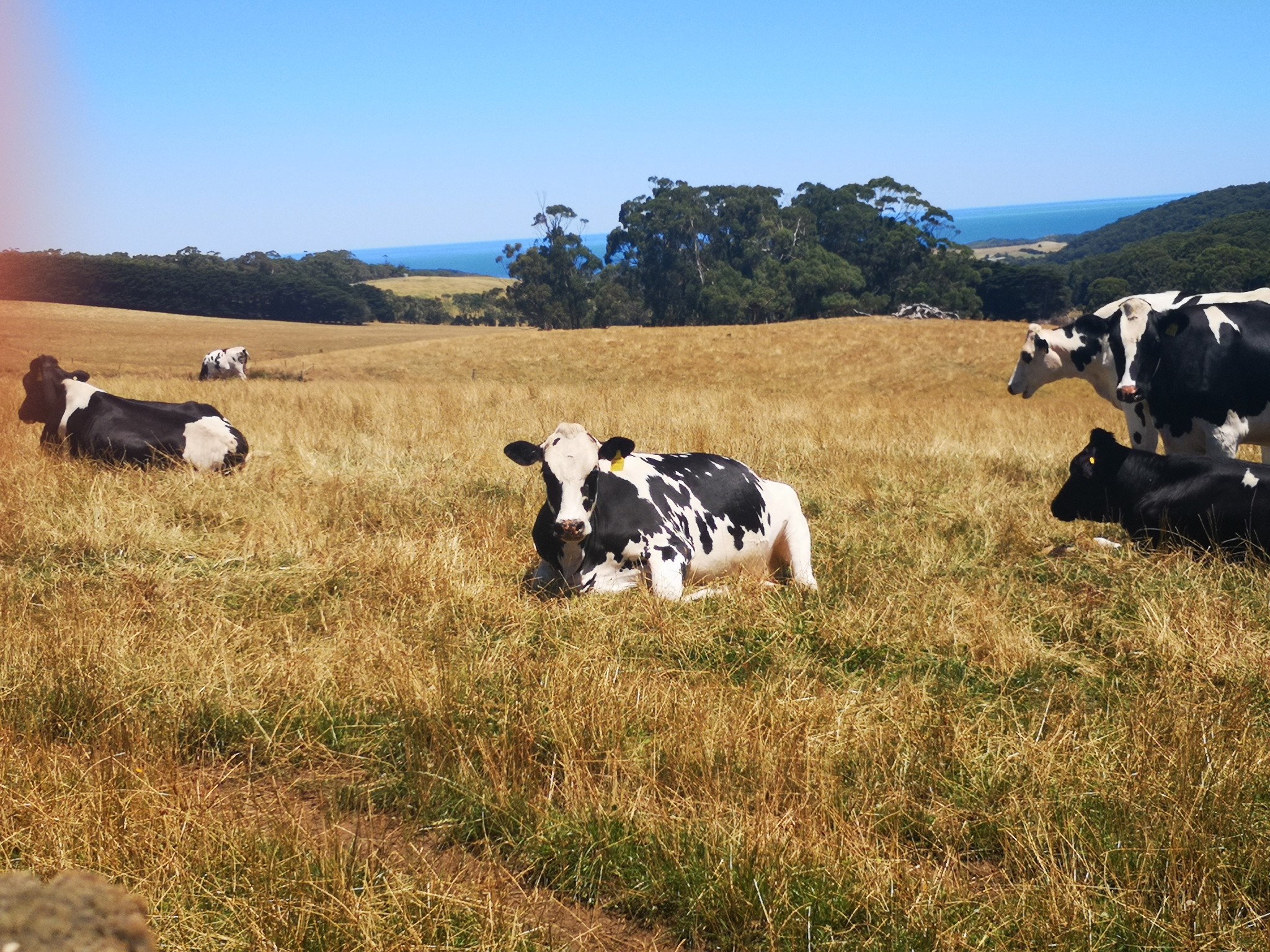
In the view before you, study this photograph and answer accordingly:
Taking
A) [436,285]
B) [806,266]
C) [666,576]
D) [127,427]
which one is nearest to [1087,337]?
[666,576]

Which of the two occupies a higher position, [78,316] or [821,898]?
[78,316]

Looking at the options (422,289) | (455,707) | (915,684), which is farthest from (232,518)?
(422,289)

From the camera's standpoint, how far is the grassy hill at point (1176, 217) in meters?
148

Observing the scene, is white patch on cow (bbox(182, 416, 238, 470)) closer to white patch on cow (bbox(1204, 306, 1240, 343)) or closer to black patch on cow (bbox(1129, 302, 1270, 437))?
black patch on cow (bbox(1129, 302, 1270, 437))

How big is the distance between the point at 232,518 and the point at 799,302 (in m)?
80.3

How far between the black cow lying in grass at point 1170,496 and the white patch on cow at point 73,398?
9.83 meters

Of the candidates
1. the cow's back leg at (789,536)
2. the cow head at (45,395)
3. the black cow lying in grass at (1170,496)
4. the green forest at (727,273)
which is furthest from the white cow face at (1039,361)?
the green forest at (727,273)

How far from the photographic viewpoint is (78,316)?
65.3m

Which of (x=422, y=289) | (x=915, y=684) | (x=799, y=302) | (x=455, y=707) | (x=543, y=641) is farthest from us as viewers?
(x=422, y=289)

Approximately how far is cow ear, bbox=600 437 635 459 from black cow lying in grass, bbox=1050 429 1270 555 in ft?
13.2

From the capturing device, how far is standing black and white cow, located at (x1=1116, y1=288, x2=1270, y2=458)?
9438 mm

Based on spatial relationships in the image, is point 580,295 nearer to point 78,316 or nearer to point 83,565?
point 78,316

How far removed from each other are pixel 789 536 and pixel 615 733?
11.7 ft

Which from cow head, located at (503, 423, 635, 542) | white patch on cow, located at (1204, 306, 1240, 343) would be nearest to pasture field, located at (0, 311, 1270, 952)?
cow head, located at (503, 423, 635, 542)
